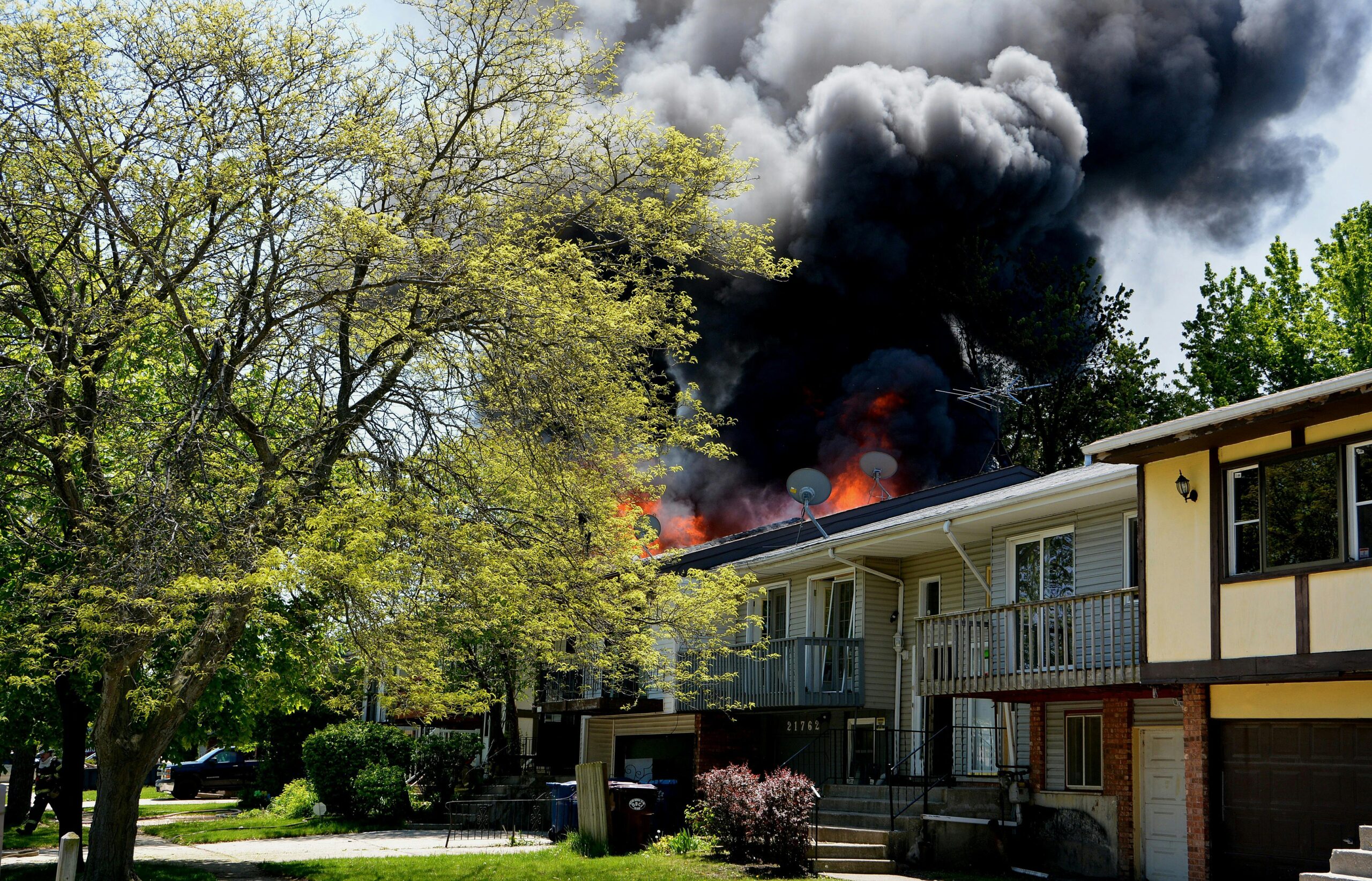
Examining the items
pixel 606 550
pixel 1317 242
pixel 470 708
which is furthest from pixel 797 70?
pixel 606 550

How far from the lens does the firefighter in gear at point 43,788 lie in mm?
26984

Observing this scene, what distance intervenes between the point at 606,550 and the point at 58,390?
23.2 feet

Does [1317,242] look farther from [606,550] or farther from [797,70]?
[797,70]

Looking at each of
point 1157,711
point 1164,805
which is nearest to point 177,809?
point 1164,805

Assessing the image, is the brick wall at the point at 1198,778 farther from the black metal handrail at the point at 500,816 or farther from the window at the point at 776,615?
the black metal handrail at the point at 500,816

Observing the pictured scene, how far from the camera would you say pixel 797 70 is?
219 feet

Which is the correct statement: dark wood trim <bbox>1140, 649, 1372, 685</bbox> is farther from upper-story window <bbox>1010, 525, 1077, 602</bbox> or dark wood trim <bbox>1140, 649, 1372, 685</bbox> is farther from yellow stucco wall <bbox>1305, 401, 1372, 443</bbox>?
upper-story window <bbox>1010, 525, 1077, 602</bbox>

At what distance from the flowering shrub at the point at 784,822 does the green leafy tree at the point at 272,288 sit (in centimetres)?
341

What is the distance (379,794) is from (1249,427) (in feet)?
67.9

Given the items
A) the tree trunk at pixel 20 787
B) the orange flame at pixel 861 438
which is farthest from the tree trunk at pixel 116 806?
the orange flame at pixel 861 438

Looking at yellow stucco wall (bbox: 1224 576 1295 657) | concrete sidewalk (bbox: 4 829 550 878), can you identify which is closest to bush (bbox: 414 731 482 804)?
concrete sidewalk (bbox: 4 829 550 878)

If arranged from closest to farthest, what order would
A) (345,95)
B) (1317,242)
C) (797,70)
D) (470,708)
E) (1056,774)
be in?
(345,95) → (1056,774) → (470,708) → (1317,242) → (797,70)

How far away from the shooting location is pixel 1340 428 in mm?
13523

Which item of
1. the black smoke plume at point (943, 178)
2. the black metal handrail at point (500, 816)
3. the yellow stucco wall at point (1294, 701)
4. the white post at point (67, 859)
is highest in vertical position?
the black smoke plume at point (943, 178)
